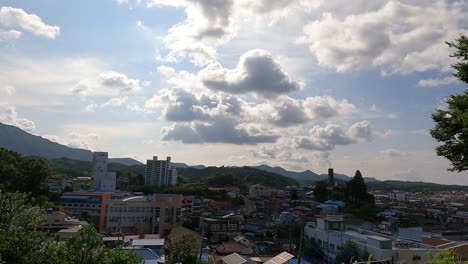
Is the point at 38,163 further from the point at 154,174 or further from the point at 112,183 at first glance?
the point at 154,174

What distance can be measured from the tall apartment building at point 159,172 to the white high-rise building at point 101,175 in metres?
26.0

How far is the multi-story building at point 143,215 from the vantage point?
45.5 m

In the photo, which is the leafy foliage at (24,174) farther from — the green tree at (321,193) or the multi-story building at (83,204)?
the green tree at (321,193)

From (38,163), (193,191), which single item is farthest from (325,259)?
(193,191)

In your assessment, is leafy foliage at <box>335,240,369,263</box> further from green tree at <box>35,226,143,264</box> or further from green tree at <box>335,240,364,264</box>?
green tree at <box>35,226,143,264</box>

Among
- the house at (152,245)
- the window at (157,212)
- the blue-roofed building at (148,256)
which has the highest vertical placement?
the window at (157,212)

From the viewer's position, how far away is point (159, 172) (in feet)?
353

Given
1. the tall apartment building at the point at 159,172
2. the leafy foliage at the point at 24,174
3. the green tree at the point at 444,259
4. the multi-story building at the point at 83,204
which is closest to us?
the green tree at the point at 444,259

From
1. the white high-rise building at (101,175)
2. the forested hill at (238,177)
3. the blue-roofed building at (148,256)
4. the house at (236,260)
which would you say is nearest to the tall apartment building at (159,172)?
the forested hill at (238,177)

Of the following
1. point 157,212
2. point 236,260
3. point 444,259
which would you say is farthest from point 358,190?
point 444,259

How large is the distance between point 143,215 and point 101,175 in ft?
122

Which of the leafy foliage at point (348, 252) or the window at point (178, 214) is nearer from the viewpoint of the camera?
the leafy foliage at point (348, 252)

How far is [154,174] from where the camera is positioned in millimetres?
108188

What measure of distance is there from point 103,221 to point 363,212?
3810 cm
